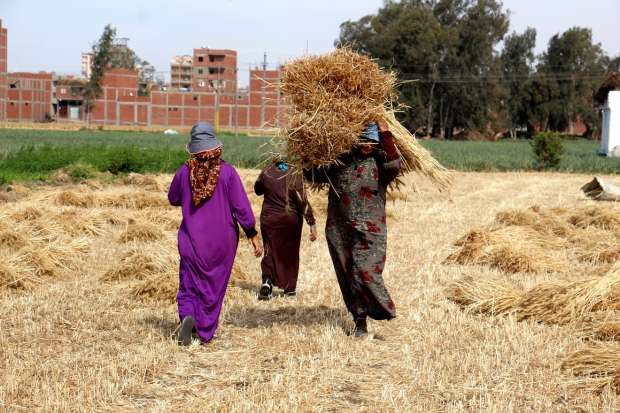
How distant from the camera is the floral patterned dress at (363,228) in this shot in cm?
636

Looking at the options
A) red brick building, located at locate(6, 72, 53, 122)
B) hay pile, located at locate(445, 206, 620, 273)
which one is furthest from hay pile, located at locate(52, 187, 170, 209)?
red brick building, located at locate(6, 72, 53, 122)

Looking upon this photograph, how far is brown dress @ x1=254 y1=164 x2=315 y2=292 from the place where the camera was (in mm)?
8180

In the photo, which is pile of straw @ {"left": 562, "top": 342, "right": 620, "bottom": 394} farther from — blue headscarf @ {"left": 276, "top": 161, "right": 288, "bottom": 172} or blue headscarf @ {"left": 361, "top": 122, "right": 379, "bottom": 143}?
blue headscarf @ {"left": 276, "top": 161, "right": 288, "bottom": 172}

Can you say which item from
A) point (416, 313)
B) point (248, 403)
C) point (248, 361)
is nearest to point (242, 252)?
point (416, 313)

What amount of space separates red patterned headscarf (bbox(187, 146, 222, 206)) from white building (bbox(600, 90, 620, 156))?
3271cm

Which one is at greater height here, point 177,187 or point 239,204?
point 177,187

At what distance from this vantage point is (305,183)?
6.78 metres

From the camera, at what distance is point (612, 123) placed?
36.0m

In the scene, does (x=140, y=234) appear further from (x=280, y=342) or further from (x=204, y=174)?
(x=280, y=342)

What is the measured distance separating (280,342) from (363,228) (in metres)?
1.08

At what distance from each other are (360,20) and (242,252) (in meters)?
72.2

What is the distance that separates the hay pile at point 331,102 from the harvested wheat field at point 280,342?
0.88 meters

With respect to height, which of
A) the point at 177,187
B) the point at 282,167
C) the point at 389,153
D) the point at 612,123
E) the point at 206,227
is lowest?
the point at 206,227

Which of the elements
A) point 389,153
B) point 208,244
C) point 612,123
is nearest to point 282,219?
point 208,244
